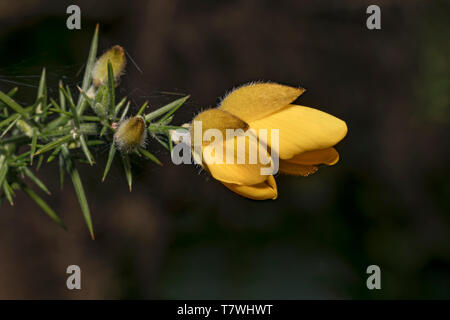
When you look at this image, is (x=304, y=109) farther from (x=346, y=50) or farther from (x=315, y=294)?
(x=346, y=50)

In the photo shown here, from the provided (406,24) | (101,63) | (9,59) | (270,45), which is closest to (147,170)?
(9,59)

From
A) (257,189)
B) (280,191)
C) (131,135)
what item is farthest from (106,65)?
(280,191)

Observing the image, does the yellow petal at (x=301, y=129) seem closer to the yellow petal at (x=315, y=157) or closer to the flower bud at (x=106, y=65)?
the yellow petal at (x=315, y=157)

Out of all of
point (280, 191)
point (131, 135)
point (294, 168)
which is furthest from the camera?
point (280, 191)

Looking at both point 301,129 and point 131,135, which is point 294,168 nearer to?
point 301,129

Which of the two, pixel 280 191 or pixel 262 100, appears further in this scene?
pixel 280 191
